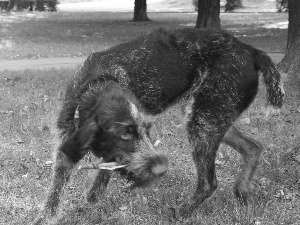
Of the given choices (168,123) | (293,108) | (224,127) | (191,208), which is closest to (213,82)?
(224,127)

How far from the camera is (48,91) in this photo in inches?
342

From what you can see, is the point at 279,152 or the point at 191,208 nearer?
the point at 191,208

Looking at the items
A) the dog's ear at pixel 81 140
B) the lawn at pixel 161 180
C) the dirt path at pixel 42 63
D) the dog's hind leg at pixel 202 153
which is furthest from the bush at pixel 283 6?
the dog's ear at pixel 81 140

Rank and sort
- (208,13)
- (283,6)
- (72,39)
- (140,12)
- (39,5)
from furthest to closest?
(283,6)
(39,5)
(140,12)
(208,13)
(72,39)

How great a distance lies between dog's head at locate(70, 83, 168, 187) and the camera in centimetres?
374

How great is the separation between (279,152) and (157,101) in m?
2.04

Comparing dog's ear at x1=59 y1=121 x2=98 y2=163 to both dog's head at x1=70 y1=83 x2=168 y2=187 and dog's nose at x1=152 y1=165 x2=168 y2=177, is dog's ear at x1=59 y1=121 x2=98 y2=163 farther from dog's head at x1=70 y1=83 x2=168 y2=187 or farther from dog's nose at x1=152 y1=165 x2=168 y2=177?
dog's nose at x1=152 y1=165 x2=168 y2=177

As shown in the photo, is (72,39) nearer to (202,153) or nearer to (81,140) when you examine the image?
(202,153)

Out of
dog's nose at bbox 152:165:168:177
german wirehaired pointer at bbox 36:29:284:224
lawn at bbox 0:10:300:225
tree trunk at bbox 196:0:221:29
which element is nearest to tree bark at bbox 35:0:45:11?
tree trunk at bbox 196:0:221:29

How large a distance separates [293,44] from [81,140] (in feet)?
23.4

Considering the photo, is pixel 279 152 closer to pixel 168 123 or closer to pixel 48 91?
pixel 168 123

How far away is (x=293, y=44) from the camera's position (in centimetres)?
991

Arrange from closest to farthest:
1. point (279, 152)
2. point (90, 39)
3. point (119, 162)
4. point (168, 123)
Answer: point (119, 162)
point (279, 152)
point (168, 123)
point (90, 39)

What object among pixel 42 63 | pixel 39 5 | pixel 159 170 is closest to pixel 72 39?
pixel 42 63
